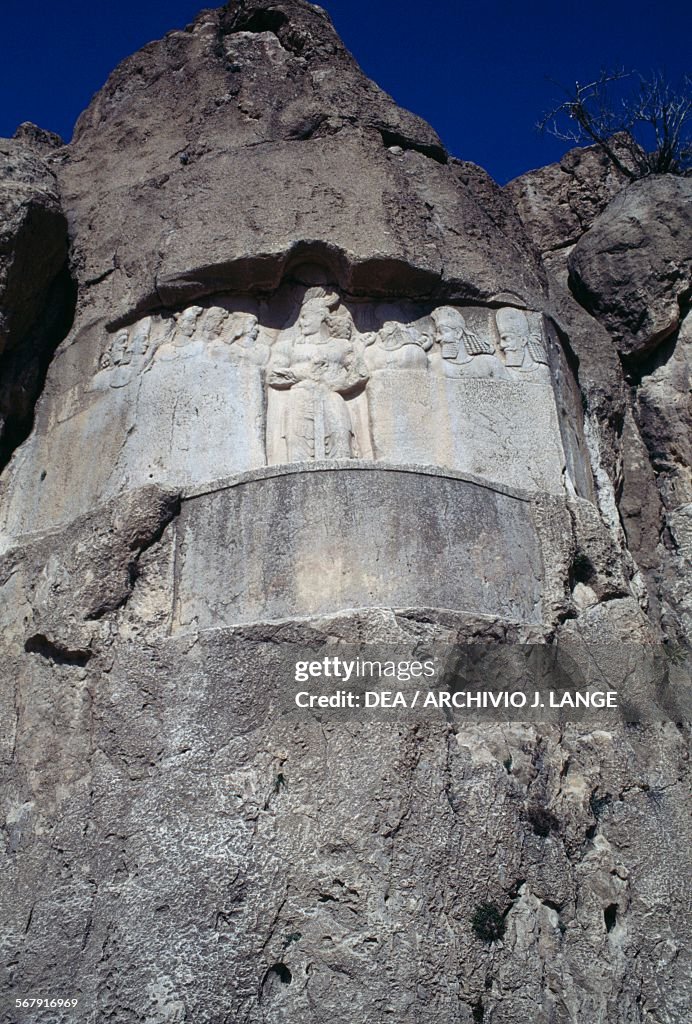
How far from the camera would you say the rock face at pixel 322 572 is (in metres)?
4.30

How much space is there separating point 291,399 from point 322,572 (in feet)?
5.10

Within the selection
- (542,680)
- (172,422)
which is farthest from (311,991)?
(172,422)

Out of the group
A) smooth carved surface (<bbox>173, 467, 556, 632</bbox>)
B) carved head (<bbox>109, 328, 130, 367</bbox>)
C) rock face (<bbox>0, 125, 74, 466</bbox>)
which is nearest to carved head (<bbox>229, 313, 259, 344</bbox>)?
carved head (<bbox>109, 328, 130, 367</bbox>)

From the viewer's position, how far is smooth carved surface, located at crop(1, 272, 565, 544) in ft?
19.7

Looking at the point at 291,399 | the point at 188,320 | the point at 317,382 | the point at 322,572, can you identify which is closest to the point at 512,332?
the point at 317,382

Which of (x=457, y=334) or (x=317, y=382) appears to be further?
(x=457, y=334)

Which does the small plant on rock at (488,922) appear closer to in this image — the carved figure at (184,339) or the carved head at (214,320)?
the carved figure at (184,339)

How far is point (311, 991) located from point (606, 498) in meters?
3.71

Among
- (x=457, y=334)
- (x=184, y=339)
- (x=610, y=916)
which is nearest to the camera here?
(x=610, y=916)

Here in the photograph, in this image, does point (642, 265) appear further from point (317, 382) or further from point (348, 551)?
point (348, 551)

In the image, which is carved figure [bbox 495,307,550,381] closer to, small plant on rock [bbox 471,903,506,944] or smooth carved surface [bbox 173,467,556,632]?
smooth carved surface [bbox 173,467,556,632]

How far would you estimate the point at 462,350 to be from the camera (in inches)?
254

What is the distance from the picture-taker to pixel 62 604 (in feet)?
17.2

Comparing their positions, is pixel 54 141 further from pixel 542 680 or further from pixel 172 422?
pixel 542 680
